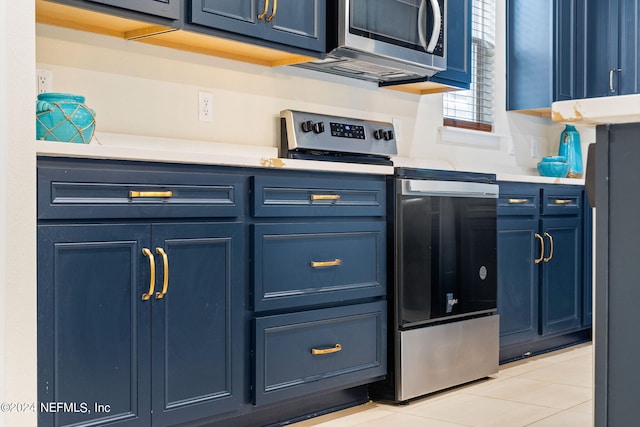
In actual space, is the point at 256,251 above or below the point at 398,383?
above

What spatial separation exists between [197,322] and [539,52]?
319 centimetres

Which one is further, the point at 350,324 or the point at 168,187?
the point at 350,324

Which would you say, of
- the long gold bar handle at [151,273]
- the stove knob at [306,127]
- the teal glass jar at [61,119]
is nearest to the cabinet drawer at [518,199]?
the stove knob at [306,127]

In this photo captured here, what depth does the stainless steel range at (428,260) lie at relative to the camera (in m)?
3.00

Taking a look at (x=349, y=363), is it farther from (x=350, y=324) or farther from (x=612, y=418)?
(x=612, y=418)

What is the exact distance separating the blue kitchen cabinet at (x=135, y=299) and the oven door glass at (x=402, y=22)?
3.53 feet

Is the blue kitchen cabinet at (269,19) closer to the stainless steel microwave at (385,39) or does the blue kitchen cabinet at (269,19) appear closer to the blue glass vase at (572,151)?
the stainless steel microwave at (385,39)

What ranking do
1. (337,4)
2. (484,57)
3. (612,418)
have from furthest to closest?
(484,57), (337,4), (612,418)

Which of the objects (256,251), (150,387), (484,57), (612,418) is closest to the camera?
(612,418)

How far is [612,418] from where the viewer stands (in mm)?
1210

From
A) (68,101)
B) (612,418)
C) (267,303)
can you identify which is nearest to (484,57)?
(267,303)

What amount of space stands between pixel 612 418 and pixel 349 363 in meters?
1.68
